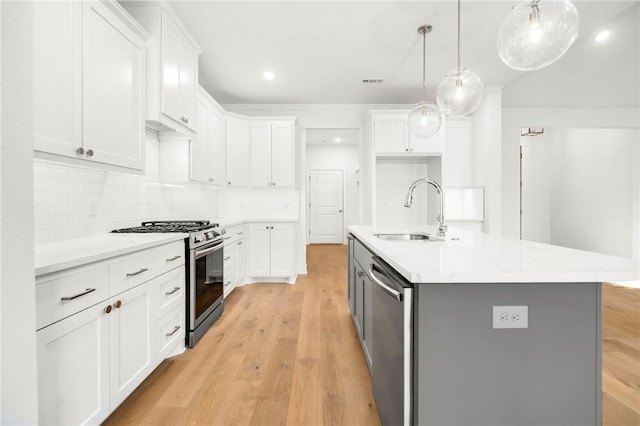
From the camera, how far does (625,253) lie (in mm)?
4957

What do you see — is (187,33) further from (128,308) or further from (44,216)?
(128,308)

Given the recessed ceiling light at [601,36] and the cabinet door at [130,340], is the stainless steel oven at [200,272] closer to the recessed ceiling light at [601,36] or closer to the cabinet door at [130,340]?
the cabinet door at [130,340]

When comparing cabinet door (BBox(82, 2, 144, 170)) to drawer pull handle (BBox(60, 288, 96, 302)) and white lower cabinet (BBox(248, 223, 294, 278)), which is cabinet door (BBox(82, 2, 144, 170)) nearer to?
drawer pull handle (BBox(60, 288, 96, 302))

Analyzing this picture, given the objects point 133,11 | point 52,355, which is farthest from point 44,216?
point 133,11

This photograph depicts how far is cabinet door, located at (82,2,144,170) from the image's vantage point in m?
1.71

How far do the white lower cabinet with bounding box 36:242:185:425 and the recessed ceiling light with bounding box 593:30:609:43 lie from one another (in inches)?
186

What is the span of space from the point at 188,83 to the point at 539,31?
8.68 feet

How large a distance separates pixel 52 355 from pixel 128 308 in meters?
0.45

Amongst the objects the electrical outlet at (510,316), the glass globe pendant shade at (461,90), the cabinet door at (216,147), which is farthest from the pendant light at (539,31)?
the cabinet door at (216,147)

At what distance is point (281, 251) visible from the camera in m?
4.28

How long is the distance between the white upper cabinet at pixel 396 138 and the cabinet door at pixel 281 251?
179 cm

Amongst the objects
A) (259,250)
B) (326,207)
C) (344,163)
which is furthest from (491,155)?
(326,207)

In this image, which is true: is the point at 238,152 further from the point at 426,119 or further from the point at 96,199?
the point at 426,119

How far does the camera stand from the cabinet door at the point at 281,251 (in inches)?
168
